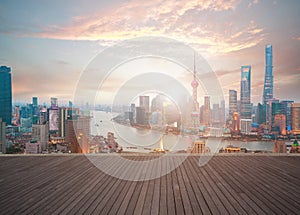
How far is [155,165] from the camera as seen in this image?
3842 mm

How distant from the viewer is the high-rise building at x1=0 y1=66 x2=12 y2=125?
74.2ft

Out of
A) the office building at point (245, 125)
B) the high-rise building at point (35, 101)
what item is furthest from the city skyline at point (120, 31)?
the office building at point (245, 125)

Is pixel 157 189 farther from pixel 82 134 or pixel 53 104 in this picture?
pixel 53 104

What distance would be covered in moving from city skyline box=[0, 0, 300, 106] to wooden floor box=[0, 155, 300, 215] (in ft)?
16.3

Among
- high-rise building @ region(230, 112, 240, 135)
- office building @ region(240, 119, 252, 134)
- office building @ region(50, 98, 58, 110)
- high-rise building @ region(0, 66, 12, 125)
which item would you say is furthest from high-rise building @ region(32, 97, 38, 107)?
office building @ region(240, 119, 252, 134)

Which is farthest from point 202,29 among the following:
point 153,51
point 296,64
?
point 296,64

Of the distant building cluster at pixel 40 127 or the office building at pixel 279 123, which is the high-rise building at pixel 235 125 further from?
the distant building cluster at pixel 40 127

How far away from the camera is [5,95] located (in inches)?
1032

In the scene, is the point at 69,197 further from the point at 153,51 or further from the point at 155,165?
the point at 153,51

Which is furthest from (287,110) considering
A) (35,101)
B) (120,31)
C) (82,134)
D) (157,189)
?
(35,101)

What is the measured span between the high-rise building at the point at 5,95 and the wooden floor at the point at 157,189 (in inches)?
927

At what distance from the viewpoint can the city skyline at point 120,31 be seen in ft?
28.0

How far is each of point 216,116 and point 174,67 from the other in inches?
119

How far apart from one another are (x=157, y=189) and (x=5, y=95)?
1215 inches
